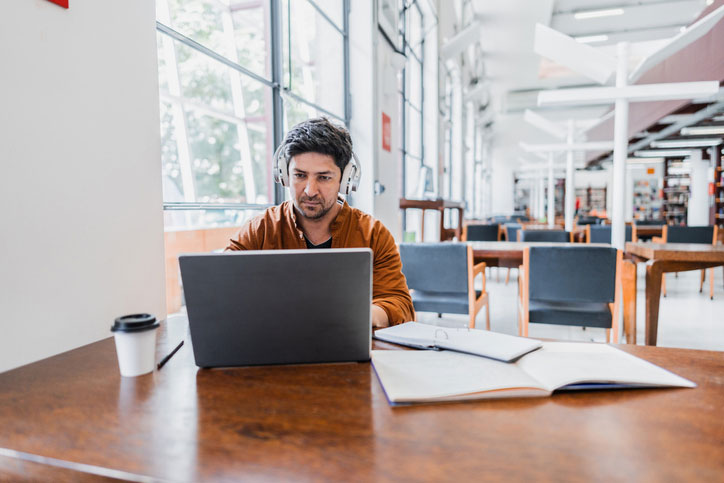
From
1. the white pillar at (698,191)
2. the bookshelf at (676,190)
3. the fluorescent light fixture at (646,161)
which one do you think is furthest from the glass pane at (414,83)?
the fluorescent light fixture at (646,161)

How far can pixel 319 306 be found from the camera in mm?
789

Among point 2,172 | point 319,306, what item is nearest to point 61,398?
point 319,306

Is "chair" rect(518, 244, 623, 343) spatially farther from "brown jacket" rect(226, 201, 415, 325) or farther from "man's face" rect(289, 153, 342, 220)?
"man's face" rect(289, 153, 342, 220)

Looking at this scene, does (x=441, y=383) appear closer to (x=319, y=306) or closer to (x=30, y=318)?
(x=319, y=306)

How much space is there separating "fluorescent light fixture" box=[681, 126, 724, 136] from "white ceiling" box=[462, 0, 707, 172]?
2.00 m

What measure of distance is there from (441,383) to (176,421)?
1.32 feet

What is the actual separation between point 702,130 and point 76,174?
11.5 meters

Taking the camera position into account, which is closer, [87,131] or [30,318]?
[30,318]

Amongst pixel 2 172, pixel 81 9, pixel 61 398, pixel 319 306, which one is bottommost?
pixel 61 398

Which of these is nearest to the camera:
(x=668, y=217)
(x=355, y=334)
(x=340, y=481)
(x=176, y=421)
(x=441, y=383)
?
(x=340, y=481)

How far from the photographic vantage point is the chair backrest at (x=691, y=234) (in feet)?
14.9

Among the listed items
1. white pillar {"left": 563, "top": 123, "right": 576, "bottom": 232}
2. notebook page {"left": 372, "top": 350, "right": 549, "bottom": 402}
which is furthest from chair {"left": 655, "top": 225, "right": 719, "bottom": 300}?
notebook page {"left": 372, "top": 350, "right": 549, "bottom": 402}

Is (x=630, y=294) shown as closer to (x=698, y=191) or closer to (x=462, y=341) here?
(x=462, y=341)

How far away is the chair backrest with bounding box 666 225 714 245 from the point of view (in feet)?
14.9
